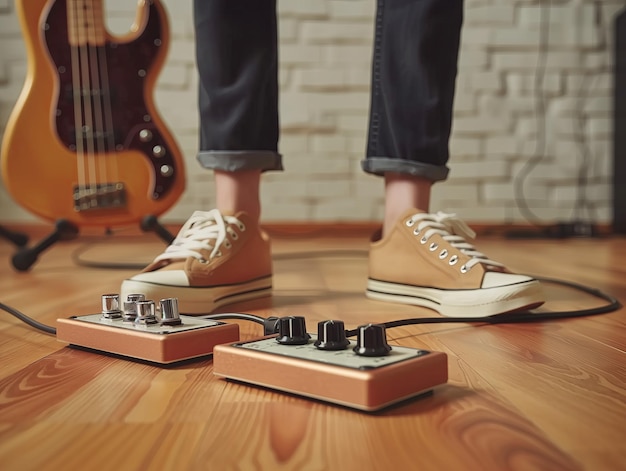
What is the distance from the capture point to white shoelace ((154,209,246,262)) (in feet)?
3.29

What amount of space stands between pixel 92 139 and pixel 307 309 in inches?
33.4

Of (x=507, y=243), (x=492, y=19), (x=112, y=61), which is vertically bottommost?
(x=507, y=243)

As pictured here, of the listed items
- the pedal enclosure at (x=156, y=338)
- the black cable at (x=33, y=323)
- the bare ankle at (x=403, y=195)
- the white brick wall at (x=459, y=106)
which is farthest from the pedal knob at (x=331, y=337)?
the white brick wall at (x=459, y=106)

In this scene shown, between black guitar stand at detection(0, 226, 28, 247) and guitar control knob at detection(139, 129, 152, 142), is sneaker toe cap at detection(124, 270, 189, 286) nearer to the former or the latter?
guitar control knob at detection(139, 129, 152, 142)

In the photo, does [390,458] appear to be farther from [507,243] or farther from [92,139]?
[507,243]

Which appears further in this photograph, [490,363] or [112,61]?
[112,61]

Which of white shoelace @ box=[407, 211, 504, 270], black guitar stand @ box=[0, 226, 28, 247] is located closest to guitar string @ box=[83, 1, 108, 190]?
black guitar stand @ box=[0, 226, 28, 247]

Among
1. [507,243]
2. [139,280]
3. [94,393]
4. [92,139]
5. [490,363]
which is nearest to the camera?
[94,393]

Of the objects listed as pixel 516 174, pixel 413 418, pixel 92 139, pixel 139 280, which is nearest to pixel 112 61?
pixel 92 139

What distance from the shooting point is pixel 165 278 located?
37.6 inches

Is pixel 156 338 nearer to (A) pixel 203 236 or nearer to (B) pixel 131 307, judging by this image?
(B) pixel 131 307

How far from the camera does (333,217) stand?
260cm

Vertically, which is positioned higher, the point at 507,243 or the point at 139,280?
the point at 139,280

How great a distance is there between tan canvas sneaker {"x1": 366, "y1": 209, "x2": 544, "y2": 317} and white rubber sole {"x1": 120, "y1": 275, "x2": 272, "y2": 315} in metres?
0.20
